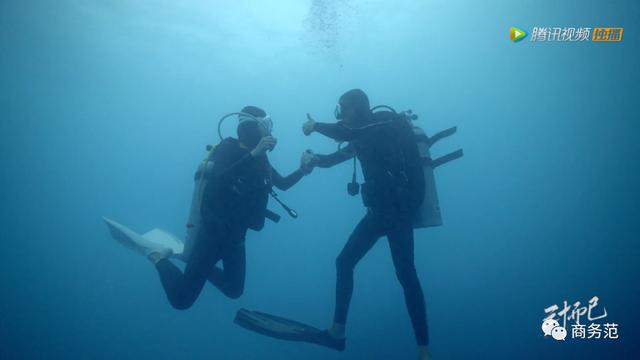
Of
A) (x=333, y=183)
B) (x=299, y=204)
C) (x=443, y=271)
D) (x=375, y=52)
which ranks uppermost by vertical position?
(x=375, y=52)

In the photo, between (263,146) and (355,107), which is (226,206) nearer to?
(263,146)

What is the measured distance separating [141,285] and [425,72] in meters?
40.8

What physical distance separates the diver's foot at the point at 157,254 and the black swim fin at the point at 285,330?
1.43 meters

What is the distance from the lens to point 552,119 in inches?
2790

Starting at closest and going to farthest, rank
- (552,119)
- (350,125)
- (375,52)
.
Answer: (350,125), (375,52), (552,119)

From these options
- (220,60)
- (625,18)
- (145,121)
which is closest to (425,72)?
(625,18)

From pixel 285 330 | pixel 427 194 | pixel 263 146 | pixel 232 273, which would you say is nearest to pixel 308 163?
pixel 263 146

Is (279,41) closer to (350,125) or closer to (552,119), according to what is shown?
(350,125)

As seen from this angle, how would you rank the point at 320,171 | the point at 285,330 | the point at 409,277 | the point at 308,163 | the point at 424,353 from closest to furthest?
the point at 424,353
the point at 409,277
the point at 285,330
the point at 308,163
the point at 320,171

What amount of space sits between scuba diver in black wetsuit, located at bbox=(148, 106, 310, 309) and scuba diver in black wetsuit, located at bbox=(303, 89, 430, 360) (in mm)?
831

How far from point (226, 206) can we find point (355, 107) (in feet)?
7.15

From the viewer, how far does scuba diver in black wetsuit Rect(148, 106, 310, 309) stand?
4051 mm

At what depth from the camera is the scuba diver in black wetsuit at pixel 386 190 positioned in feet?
12.4

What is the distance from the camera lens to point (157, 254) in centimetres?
448
